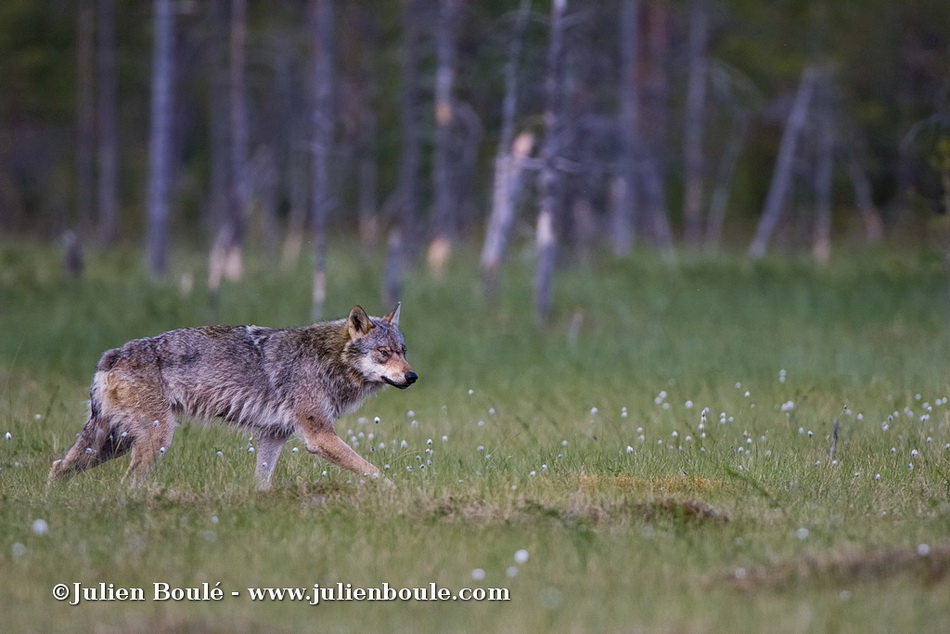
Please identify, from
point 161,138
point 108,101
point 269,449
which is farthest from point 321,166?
point 108,101

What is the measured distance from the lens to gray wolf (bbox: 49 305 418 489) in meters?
8.39

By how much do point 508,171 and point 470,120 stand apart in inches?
238

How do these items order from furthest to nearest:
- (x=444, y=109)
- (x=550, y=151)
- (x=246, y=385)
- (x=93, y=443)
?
(x=444, y=109)
(x=550, y=151)
(x=246, y=385)
(x=93, y=443)

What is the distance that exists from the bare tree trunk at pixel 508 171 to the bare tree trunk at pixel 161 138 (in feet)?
25.0

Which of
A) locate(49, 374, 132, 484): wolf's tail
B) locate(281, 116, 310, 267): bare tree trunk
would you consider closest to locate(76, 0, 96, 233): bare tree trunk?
locate(281, 116, 310, 267): bare tree trunk

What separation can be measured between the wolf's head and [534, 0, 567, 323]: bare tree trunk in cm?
1000

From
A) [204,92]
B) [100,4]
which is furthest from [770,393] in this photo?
[204,92]

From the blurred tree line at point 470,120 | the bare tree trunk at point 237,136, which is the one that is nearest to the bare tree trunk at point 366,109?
the blurred tree line at point 470,120

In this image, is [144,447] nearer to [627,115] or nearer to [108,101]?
[627,115]

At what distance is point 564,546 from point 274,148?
108ft

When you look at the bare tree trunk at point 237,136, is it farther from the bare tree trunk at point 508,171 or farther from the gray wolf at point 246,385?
the gray wolf at point 246,385

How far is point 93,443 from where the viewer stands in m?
8.53

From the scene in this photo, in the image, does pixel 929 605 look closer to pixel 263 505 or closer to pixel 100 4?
pixel 263 505

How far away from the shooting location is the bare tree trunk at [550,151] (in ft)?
59.8
